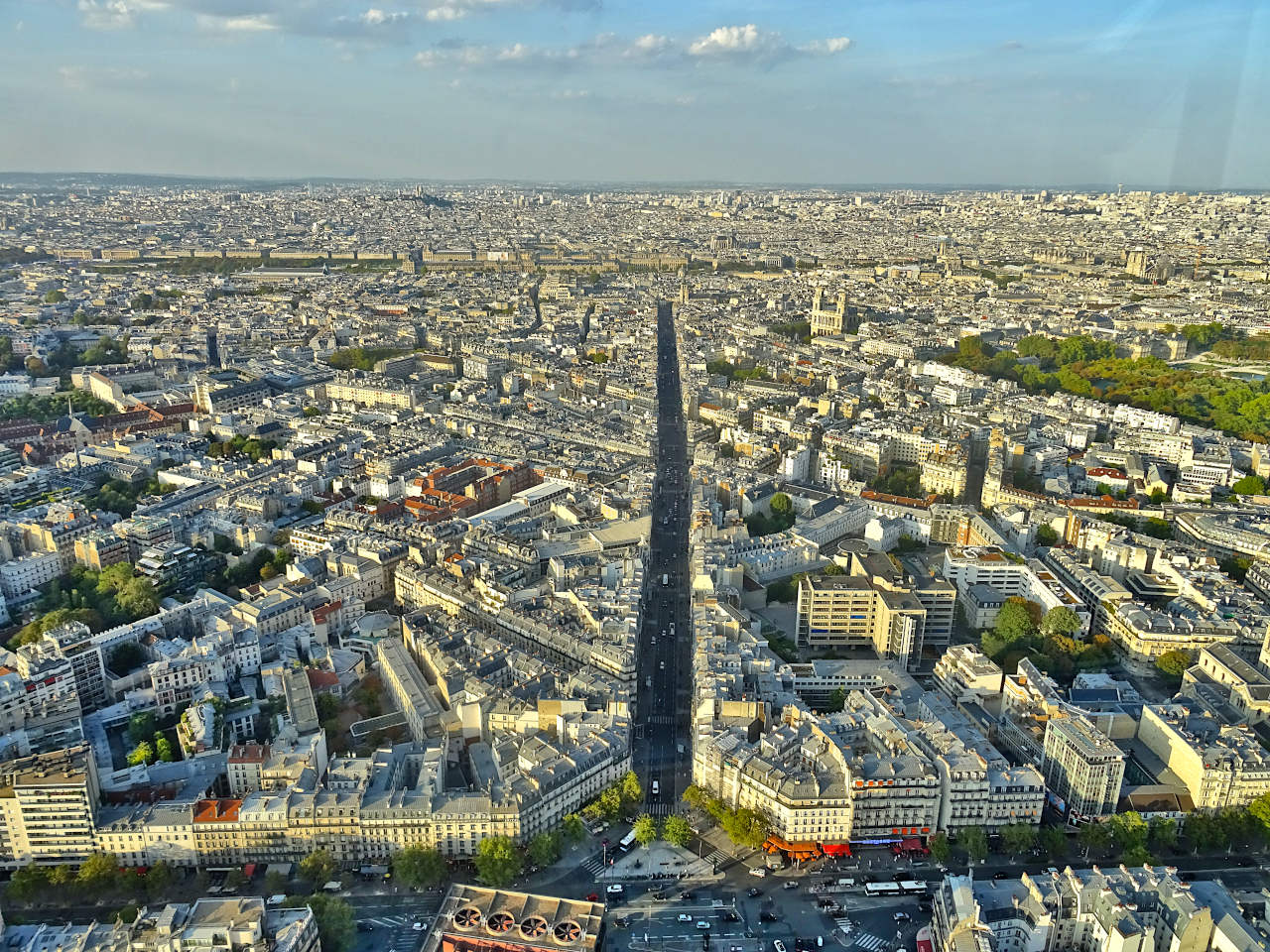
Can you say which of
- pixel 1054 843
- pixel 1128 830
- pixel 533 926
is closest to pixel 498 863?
pixel 533 926

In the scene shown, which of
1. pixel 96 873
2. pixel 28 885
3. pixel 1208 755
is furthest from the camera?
pixel 1208 755

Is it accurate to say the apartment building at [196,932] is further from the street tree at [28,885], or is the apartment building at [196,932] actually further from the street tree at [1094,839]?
the street tree at [1094,839]

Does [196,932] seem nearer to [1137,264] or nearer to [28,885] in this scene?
[28,885]

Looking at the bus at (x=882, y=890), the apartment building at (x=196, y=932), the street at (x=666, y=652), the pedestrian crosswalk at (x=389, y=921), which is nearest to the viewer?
the apartment building at (x=196, y=932)

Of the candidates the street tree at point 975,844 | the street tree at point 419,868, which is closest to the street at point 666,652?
the street tree at point 419,868

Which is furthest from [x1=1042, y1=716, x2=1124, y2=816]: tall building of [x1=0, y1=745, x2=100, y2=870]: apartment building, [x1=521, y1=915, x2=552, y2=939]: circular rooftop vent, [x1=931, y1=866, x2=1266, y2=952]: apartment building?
[x1=0, y1=745, x2=100, y2=870]: apartment building

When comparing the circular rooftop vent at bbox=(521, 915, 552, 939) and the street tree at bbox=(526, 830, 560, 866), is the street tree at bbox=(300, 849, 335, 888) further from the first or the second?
the circular rooftop vent at bbox=(521, 915, 552, 939)

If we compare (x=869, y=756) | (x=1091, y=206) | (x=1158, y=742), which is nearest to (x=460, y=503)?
(x=869, y=756)
